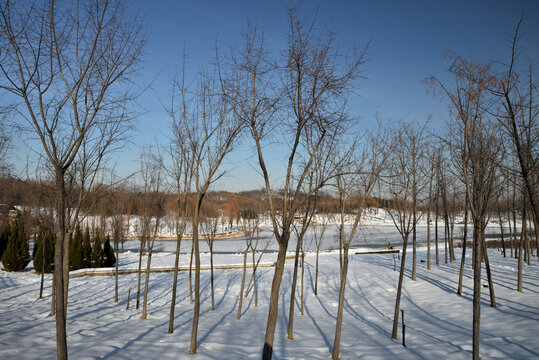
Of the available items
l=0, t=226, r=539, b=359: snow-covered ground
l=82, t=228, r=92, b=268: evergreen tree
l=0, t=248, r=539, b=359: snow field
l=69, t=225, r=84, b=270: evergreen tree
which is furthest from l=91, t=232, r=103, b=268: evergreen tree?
l=0, t=248, r=539, b=359: snow field

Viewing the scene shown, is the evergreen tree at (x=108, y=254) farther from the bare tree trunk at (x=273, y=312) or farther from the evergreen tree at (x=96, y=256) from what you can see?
the bare tree trunk at (x=273, y=312)

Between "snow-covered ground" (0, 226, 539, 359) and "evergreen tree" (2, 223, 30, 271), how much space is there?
1835mm

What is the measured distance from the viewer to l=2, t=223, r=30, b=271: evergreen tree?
1995 centimetres

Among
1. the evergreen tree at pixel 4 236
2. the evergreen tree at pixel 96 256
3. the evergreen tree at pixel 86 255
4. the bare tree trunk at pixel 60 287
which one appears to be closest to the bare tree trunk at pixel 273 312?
the bare tree trunk at pixel 60 287

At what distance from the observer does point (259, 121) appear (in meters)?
6.63

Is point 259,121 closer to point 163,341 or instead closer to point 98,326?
point 163,341

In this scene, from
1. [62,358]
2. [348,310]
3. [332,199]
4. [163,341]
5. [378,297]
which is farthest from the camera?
[378,297]

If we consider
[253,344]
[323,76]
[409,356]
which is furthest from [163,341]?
[323,76]

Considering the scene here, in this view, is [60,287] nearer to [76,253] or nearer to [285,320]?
[285,320]

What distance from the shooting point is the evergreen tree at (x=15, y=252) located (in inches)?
786

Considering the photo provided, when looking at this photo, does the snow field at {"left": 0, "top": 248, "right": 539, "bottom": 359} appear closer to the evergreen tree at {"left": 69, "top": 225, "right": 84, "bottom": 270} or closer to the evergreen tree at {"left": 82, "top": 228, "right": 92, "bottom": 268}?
the evergreen tree at {"left": 69, "top": 225, "right": 84, "bottom": 270}

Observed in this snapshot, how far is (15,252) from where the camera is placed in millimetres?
20062

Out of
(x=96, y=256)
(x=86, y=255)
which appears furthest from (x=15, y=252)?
(x=96, y=256)

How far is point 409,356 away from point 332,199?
502 centimetres
